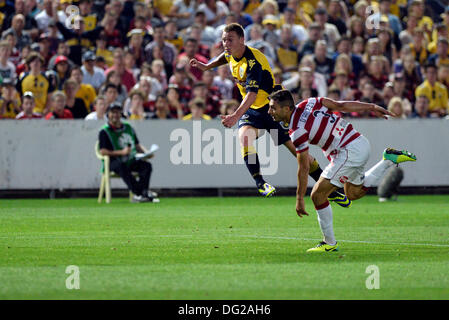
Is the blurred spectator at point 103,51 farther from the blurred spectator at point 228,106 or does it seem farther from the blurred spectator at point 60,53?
the blurred spectator at point 228,106

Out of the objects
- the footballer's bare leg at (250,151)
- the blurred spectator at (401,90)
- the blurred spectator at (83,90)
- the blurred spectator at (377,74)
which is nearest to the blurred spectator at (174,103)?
the blurred spectator at (83,90)

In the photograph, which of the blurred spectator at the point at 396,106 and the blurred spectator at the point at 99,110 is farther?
the blurred spectator at the point at 396,106

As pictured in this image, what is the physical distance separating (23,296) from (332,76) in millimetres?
17095

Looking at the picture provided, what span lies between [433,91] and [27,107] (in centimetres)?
1036

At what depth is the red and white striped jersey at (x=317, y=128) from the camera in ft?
31.6

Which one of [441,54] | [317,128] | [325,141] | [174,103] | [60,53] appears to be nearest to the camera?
[317,128]

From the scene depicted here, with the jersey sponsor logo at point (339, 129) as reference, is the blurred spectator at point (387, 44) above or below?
above

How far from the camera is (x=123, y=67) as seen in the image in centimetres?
2181

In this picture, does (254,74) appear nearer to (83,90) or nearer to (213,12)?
(83,90)

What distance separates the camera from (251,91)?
1179cm

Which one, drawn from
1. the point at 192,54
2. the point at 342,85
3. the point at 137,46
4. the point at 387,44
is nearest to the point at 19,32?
the point at 137,46

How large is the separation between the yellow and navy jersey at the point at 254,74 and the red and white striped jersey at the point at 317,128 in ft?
6.63
